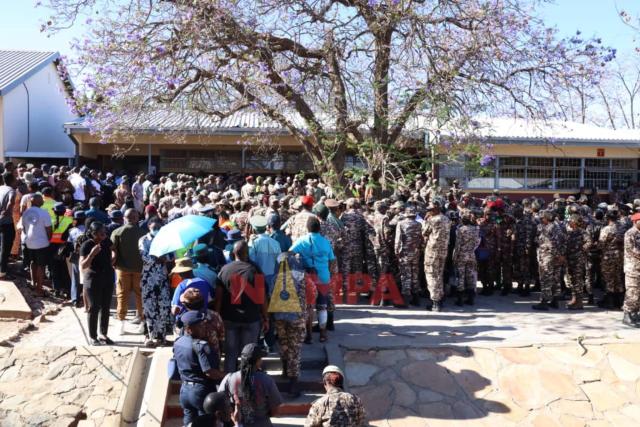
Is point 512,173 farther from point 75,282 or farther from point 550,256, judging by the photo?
point 75,282

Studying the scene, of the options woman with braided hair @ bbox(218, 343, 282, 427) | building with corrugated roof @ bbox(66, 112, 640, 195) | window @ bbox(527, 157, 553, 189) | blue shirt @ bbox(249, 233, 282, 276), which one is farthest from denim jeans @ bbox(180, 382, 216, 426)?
window @ bbox(527, 157, 553, 189)

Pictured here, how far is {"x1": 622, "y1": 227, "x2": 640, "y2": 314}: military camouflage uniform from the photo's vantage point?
27.1 feet

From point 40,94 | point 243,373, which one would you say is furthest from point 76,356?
point 40,94

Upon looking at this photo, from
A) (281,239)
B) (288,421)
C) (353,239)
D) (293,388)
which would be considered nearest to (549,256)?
(353,239)

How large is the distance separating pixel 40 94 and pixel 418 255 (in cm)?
1944

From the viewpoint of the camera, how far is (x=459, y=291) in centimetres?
955

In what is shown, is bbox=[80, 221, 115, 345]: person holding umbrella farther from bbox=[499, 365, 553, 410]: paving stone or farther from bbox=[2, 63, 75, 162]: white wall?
bbox=[2, 63, 75, 162]: white wall

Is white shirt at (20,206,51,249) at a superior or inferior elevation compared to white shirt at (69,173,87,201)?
inferior

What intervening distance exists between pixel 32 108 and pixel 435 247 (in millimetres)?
18828

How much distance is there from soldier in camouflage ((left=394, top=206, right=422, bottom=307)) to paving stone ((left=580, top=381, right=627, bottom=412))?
2.98 meters

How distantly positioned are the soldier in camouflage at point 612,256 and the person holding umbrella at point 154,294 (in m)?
6.76

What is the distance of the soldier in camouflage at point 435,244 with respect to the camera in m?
8.95

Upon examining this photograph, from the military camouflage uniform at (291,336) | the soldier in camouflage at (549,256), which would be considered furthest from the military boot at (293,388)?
the soldier in camouflage at (549,256)

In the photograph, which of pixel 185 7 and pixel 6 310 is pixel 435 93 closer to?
pixel 185 7
